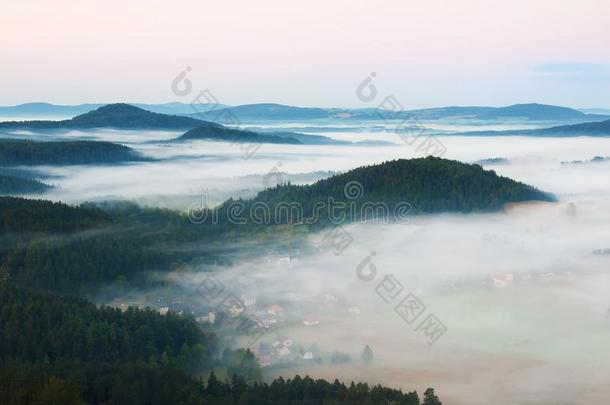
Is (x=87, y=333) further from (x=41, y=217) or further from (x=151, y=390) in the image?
(x=41, y=217)

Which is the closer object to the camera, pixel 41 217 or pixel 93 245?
pixel 93 245

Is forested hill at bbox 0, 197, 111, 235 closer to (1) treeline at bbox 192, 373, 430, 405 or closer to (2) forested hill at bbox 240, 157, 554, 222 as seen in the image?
(2) forested hill at bbox 240, 157, 554, 222

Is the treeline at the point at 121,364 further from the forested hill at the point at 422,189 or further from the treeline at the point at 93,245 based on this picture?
the forested hill at the point at 422,189

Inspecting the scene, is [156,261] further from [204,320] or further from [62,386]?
[62,386]

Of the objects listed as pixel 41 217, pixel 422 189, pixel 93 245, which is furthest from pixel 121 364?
pixel 422 189

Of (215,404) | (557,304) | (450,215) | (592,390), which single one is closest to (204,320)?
(215,404)

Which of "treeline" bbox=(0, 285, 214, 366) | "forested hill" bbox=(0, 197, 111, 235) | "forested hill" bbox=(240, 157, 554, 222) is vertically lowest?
"treeline" bbox=(0, 285, 214, 366)

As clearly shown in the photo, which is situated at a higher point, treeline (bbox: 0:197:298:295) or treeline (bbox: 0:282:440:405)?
treeline (bbox: 0:197:298:295)

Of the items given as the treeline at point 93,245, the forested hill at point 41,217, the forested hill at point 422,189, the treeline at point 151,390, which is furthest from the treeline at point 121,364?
the forested hill at point 422,189

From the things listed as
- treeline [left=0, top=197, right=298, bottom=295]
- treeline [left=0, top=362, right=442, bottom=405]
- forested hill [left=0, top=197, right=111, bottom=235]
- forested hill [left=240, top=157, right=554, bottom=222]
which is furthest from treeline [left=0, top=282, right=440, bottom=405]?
forested hill [left=240, top=157, right=554, bottom=222]
